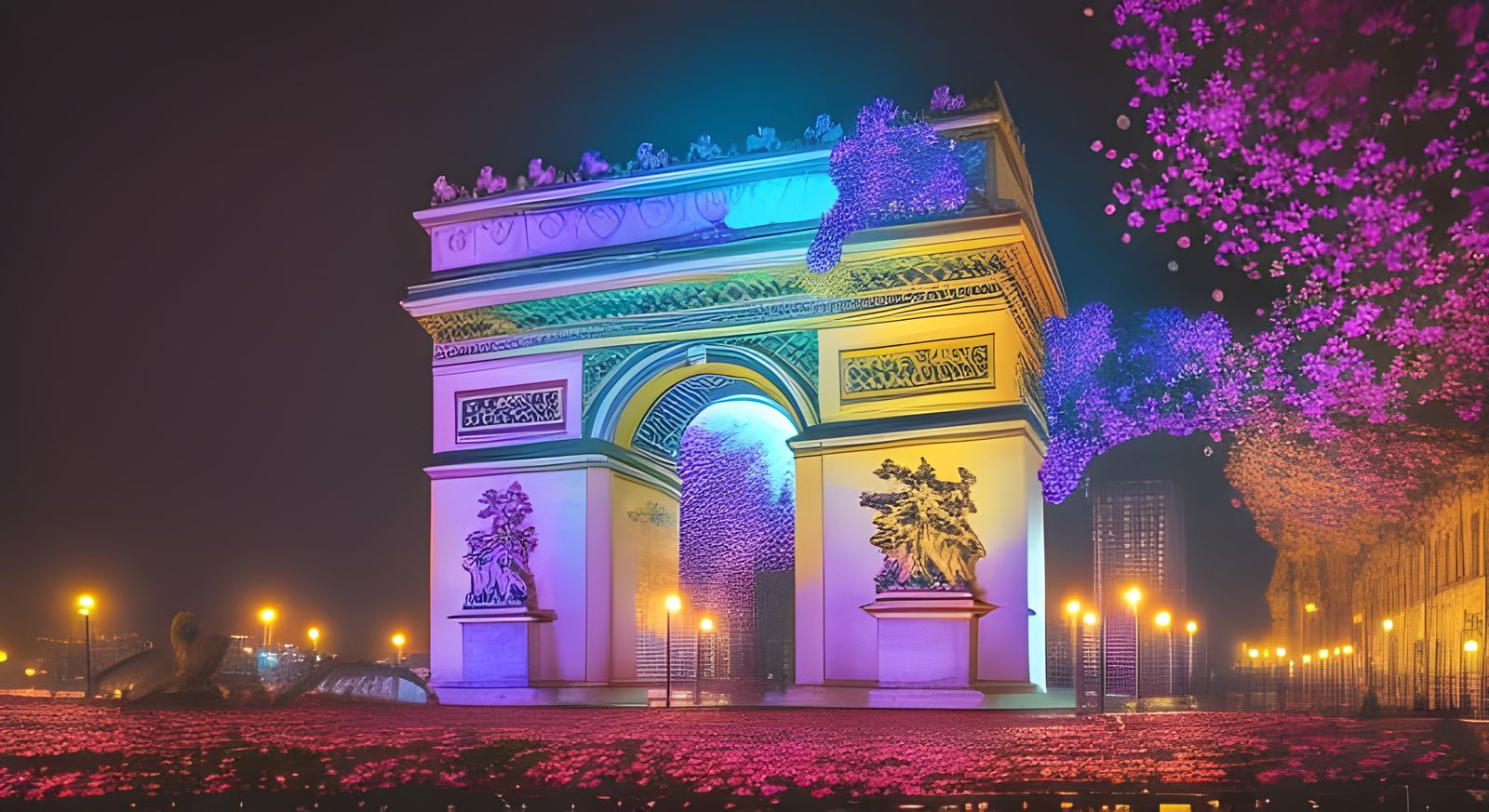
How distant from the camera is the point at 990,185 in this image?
19.0m

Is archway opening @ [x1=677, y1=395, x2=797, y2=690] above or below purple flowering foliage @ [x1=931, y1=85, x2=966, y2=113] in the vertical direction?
below

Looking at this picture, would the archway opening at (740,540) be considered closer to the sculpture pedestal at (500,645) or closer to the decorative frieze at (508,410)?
the decorative frieze at (508,410)

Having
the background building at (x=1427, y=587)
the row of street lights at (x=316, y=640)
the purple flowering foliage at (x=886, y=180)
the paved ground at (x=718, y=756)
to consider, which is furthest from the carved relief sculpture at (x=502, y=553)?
the background building at (x=1427, y=587)

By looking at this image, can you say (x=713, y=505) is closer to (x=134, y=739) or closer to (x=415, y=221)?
(x=415, y=221)

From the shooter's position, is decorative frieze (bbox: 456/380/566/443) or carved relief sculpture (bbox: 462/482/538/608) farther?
decorative frieze (bbox: 456/380/566/443)

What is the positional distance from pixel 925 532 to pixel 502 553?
20.4 feet

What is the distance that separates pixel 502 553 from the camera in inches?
813

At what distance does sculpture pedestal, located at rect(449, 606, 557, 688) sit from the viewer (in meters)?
20.2

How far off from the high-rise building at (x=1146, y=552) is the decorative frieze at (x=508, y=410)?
11919 mm

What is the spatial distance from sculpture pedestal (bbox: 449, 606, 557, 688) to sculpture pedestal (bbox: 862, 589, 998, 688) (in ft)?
16.4

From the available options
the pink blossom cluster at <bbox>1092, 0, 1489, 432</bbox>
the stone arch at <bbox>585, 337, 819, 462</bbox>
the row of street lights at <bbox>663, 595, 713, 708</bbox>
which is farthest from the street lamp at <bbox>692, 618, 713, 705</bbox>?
the pink blossom cluster at <bbox>1092, 0, 1489, 432</bbox>

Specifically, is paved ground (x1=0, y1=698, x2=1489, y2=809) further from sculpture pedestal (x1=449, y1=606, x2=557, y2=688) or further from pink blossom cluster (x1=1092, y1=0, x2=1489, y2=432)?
sculpture pedestal (x1=449, y1=606, x2=557, y2=688)

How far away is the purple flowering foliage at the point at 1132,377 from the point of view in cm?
1955

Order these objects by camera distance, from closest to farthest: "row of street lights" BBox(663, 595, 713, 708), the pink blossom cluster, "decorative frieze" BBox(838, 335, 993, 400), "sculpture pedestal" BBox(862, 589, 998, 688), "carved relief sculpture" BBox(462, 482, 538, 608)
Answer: the pink blossom cluster < "sculpture pedestal" BBox(862, 589, 998, 688) < "decorative frieze" BBox(838, 335, 993, 400) < "row of street lights" BBox(663, 595, 713, 708) < "carved relief sculpture" BBox(462, 482, 538, 608)
